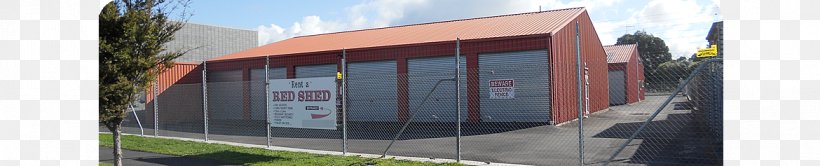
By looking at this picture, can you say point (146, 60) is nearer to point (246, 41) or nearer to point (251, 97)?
point (251, 97)

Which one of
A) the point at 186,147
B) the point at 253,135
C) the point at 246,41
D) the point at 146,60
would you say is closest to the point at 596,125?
the point at 253,135

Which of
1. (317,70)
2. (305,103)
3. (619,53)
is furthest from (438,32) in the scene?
(619,53)

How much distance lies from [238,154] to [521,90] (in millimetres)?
9636

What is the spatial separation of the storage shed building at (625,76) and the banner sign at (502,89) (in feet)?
10.0

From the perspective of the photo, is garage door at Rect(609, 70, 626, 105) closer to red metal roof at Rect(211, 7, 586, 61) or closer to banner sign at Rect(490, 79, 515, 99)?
red metal roof at Rect(211, 7, 586, 61)

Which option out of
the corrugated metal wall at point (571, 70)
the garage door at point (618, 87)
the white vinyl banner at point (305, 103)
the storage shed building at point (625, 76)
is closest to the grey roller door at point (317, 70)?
the corrugated metal wall at point (571, 70)

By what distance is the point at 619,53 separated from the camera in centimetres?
3284

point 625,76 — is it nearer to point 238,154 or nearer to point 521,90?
point 521,90

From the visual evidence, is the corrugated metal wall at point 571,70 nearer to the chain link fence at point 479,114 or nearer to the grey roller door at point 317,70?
the chain link fence at point 479,114

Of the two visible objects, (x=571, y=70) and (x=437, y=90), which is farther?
(x=437, y=90)

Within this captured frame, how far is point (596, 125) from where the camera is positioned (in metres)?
17.1

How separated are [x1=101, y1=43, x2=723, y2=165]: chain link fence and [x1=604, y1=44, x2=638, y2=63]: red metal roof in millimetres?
5674

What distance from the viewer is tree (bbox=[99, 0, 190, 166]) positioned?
270 inches

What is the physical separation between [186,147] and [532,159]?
8079 millimetres
